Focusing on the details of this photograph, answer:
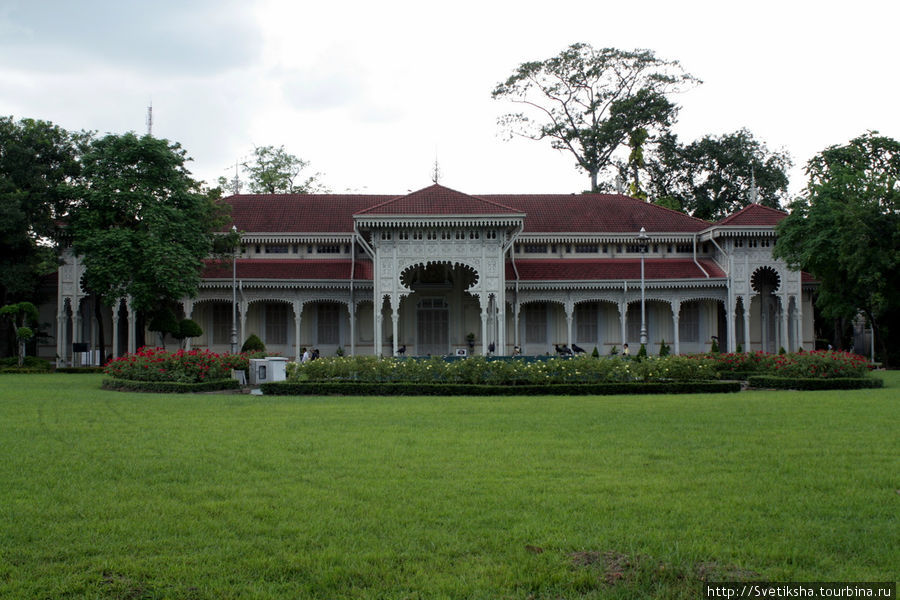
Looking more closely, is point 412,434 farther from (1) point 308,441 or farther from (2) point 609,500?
(2) point 609,500

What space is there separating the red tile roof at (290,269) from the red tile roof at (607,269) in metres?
7.05

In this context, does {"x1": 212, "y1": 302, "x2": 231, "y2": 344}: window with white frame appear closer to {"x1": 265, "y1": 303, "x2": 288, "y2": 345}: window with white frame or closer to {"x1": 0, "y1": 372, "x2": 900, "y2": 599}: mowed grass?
{"x1": 265, "y1": 303, "x2": 288, "y2": 345}: window with white frame

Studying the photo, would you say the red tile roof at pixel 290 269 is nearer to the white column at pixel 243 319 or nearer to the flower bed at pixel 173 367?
the white column at pixel 243 319

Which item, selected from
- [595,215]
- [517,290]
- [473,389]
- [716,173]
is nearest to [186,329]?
[517,290]

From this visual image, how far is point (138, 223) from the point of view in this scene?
30.8 m

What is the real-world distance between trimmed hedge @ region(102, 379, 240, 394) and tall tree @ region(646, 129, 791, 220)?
111 feet

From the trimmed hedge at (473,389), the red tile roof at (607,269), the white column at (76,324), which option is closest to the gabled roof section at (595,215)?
the red tile roof at (607,269)

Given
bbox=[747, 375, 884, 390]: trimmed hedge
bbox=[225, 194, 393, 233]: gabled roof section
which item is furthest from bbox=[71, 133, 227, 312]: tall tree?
bbox=[747, 375, 884, 390]: trimmed hedge

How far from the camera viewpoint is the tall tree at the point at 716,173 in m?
48.3

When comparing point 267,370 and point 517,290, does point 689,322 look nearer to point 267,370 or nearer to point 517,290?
point 517,290

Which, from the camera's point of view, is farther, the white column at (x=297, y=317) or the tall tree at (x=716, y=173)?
the tall tree at (x=716, y=173)

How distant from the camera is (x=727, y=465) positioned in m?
8.27

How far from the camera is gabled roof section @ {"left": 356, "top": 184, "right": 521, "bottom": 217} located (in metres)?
30.8

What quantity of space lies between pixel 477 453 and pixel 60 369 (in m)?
26.0
